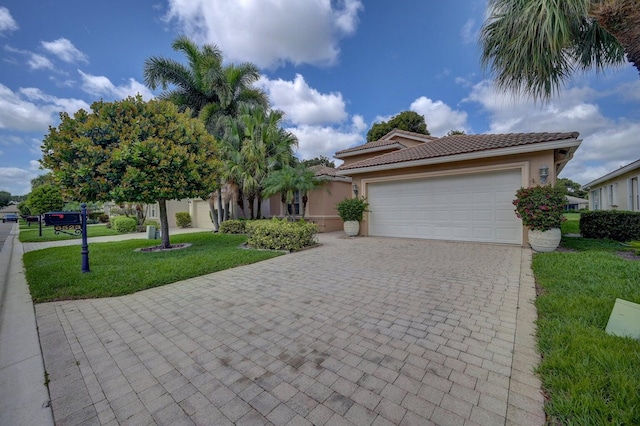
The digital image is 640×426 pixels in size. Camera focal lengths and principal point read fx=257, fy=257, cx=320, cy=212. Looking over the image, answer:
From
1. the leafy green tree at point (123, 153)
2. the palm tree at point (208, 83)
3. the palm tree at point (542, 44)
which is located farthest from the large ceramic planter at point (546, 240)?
the palm tree at point (208, 83)

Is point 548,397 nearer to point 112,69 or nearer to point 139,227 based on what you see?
point 112,69

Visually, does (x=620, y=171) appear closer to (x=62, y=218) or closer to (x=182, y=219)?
(x=62, y=218)

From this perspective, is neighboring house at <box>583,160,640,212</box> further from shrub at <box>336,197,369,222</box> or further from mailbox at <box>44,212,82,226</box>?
mailbox at <box>44,212,82,226</box>

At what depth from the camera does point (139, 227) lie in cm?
1702

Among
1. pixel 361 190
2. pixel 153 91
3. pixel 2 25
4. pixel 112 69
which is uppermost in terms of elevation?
pixel 153 91

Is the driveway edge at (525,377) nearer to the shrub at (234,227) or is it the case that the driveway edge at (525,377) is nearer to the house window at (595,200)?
the shrub at (234,227)

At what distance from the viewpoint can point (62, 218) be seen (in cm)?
638

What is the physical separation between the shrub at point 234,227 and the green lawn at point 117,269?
4377mm

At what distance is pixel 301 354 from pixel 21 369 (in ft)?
8.88

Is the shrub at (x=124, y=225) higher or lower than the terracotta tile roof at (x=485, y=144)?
lower

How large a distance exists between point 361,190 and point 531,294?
7.89m

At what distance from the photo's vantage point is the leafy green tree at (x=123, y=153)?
6.95 m

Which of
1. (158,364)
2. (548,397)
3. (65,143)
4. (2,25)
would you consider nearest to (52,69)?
(2,25)

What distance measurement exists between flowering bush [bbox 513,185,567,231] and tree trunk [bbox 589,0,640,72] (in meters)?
5.06
